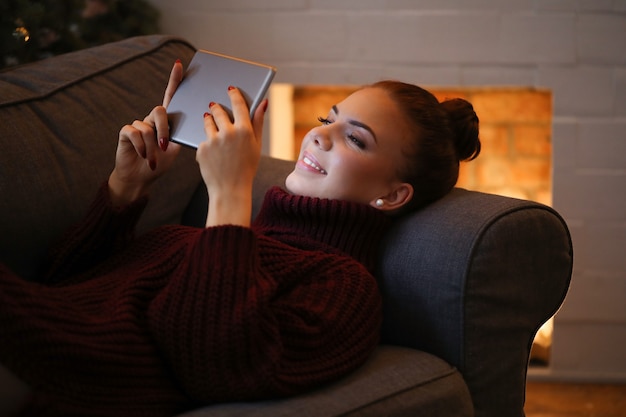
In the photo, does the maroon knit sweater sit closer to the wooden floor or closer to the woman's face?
the woman's face

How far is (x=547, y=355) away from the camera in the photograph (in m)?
2.27

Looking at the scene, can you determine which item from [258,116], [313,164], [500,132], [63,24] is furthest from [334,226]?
[500,132]

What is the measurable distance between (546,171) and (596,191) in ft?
0.73

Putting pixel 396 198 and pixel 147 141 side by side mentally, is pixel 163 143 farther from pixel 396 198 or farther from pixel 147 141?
pixel 396 198

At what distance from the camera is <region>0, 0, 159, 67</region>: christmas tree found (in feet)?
5.02

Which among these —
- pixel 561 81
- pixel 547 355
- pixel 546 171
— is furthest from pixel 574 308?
pixel 561 81

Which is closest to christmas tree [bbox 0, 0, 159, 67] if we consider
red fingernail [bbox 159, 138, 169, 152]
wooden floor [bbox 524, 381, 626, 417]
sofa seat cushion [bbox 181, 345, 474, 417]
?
red fingernail [bbox 159, 138, 169, 152]

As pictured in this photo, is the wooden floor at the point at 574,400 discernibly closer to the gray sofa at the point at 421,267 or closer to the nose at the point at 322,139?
the gray sofa at the point at 421,267

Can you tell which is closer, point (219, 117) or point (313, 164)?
point (219, 117)

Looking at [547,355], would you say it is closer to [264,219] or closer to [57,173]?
[264,219]

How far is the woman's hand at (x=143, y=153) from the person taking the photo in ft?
3.85

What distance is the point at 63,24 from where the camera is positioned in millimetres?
1689

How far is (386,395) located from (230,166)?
36 centimetres

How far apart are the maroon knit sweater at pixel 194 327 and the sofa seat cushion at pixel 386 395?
18 millimetres
